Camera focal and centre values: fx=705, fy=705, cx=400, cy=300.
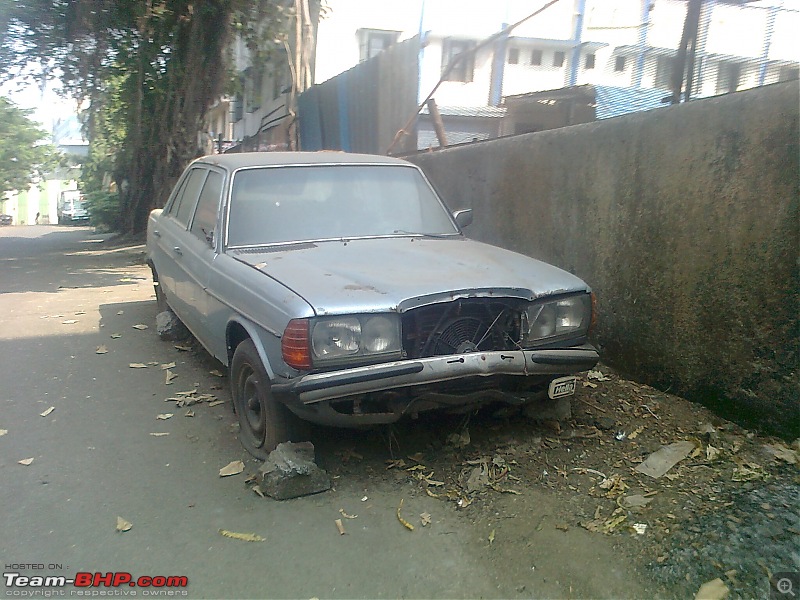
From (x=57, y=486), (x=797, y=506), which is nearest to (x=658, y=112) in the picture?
(x=797, y=506)

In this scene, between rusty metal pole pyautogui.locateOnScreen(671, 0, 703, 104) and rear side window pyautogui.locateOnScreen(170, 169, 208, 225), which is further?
rear side window pyautogui.locateOnScreen(170, 169, 208, 225)

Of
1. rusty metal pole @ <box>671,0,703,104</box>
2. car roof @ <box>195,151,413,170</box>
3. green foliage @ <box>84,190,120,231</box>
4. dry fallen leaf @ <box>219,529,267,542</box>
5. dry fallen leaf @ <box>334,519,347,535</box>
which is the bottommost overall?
green foliage @ <box>84,190,120,231</box>

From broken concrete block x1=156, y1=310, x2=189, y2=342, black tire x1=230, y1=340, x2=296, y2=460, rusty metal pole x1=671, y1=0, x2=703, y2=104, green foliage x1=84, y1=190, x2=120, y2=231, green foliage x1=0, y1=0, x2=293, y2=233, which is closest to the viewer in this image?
black tire x1=230, y1=340, x2=296, y2=460

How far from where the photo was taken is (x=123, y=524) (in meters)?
3.20

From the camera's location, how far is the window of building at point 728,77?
166 inches

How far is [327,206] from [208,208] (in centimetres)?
86

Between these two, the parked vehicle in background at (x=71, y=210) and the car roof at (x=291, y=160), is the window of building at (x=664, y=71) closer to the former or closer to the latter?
the car roof at (x=291, y=160)

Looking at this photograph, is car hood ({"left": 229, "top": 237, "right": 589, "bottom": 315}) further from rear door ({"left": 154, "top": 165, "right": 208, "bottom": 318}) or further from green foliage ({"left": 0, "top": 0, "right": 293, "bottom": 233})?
green foliage ({"left": 0, "top": 0, "right": 293, "bottom": 233})

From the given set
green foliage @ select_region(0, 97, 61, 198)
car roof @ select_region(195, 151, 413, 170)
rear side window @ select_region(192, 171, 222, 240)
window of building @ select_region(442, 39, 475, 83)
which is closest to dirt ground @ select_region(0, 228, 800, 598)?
rear side window @ select_region(192, 171, 222, 240)

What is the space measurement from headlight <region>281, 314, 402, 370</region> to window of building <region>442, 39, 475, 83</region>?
468cm

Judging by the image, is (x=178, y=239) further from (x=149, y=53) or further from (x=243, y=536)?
(x=149, y=53)

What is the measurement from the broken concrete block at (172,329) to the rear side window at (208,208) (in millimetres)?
1658

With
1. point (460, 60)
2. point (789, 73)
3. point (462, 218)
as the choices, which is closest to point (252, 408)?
point (462, 218)

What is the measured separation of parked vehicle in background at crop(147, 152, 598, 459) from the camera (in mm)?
3293
